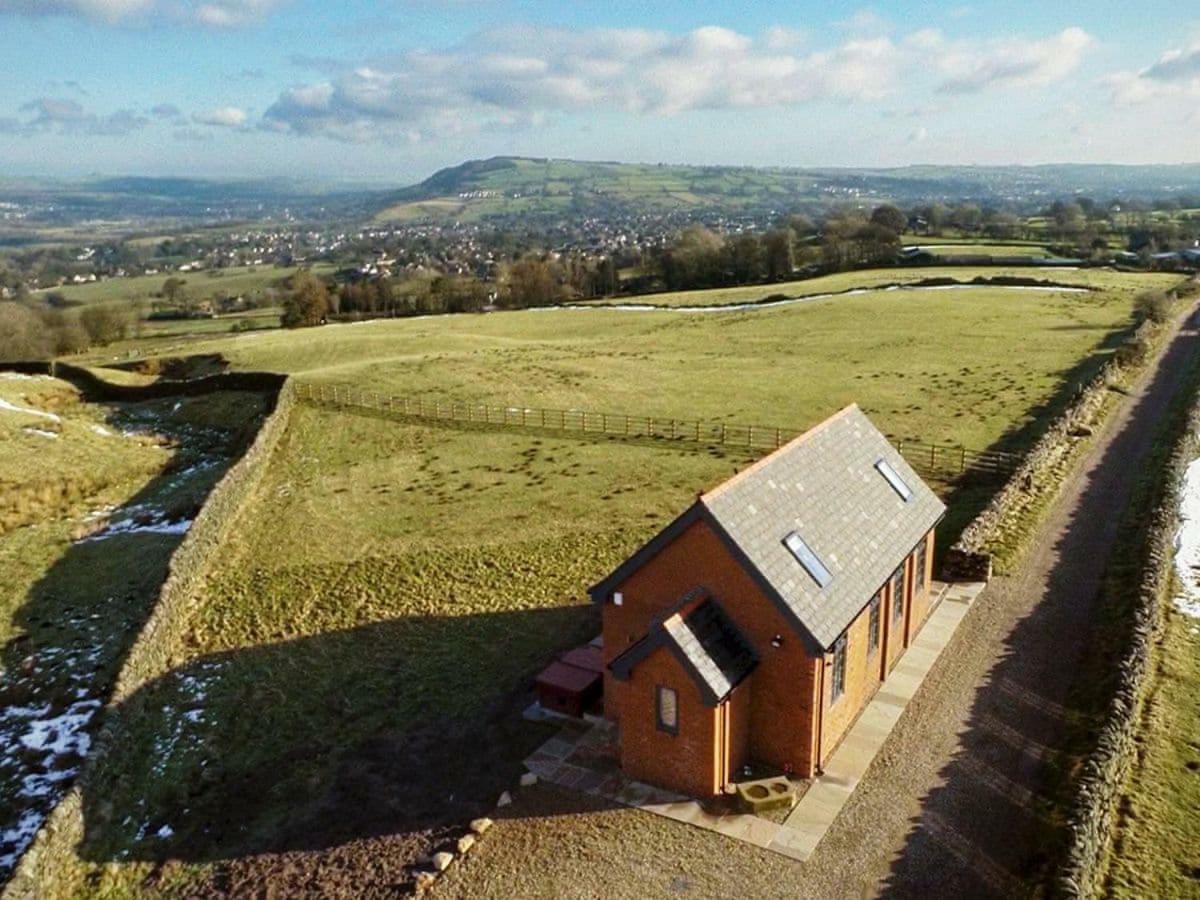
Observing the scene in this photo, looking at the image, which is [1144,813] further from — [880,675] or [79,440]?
[79,440]

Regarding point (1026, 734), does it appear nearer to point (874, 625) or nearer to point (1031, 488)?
point (874, 625)

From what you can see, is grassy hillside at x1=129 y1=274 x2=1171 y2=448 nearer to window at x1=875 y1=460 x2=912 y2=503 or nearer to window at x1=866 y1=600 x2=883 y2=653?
window at x1=875 y1=460 x2=912 y2=503

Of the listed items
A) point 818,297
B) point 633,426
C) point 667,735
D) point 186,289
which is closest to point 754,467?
point 667,735

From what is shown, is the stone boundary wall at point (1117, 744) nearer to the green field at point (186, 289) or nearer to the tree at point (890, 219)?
the tree at point (890, 219)

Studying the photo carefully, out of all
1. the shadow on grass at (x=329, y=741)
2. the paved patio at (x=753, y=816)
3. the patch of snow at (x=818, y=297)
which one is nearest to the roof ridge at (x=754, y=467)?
the paved patio at (x=753, y=816)

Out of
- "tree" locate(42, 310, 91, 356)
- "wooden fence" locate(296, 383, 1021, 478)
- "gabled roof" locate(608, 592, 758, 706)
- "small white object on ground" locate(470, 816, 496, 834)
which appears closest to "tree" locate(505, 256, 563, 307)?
"tree" locate(42, 310, 91, 356)

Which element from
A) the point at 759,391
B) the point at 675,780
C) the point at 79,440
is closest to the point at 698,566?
the point at 675,780
